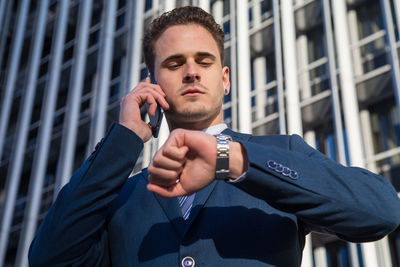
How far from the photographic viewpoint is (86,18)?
59.3 feet

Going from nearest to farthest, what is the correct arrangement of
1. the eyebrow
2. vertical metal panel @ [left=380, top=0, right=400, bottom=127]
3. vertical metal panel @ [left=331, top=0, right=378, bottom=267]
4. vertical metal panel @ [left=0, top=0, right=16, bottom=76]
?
the eyebrow < vertical metal panel @ [left=331, top=0, right=378, bottom=267] < vertical metal panel @ [left=380, top=0, right=400, bottom=127] < vertical metal panel @ [left=0, top=0, right=16, bottom=76]

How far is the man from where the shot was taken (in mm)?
1738

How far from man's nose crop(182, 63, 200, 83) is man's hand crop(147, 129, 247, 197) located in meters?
0.68

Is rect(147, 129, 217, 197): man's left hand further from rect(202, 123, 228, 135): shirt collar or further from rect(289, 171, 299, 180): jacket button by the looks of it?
rect(202, 123, 228, 135): shirt collar

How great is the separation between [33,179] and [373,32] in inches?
392

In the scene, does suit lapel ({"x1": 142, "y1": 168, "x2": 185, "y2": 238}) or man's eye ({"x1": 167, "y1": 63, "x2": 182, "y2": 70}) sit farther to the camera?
man's eye ({"x1": 167, "y1": 63, "x2": 182, "y2": 70})

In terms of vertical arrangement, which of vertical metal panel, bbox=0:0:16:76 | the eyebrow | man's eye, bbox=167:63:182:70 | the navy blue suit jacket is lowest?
the navy blue suit jacket

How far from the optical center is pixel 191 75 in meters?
2.38

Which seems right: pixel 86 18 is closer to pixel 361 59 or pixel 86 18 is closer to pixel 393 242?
pixel 361 59

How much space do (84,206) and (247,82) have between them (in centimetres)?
1121

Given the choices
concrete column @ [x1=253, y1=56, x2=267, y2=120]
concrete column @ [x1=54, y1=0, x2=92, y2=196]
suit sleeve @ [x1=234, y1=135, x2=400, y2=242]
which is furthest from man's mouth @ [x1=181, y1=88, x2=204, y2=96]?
concrete column @ [x1=54, y1=0, x2=92, y2=196]

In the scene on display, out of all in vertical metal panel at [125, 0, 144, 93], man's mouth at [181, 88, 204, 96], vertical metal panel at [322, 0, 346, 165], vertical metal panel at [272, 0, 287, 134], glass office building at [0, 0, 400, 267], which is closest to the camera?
man's mouth at [181, 88, 204, 96]

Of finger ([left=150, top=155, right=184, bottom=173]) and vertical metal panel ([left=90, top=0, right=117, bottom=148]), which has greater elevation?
vertical metal panel ([left=90, top=0, right=117, bottom=148])

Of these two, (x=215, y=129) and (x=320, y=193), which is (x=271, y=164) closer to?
(x=320, y=193)
